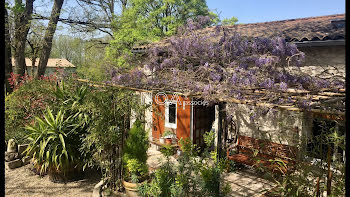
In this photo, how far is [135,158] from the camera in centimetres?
510

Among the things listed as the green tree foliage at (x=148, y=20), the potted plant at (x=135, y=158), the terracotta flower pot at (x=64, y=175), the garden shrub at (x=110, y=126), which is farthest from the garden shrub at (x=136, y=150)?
the green tree foliage at (x=148, y=20)

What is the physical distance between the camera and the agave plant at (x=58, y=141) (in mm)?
5849

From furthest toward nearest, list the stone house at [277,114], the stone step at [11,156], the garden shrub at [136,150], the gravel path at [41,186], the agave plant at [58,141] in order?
the stone step at [11,156] < the agave plant at [58,141] < the gravel path at [41,186] < the garden shrub at [136,150] < the stone house at [277,114]

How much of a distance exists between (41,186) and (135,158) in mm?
2754

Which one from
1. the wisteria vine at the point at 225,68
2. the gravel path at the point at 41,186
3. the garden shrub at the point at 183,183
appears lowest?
the gravel path at the point at 41,186

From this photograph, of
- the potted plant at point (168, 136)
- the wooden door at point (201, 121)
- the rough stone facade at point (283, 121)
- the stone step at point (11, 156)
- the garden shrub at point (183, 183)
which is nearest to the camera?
the garden shrub at point (183, 183)

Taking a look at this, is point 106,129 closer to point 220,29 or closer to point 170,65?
point 170,65

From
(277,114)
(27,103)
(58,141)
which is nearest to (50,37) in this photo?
(27,103)

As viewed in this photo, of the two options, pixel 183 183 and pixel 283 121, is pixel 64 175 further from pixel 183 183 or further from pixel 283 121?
pixel 283 121

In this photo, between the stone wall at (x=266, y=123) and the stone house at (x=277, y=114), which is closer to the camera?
the stone house at (x=277, y=114)

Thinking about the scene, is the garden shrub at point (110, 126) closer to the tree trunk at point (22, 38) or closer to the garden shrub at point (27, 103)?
the garden shrub at point (27, 103)

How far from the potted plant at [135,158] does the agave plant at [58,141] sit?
1.37m

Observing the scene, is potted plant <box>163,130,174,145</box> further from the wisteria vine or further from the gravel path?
the gravel path

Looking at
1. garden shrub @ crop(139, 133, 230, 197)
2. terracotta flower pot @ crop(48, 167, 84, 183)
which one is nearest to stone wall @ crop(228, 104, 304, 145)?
garden shrub @ crop(139, 133, 230, 197)
